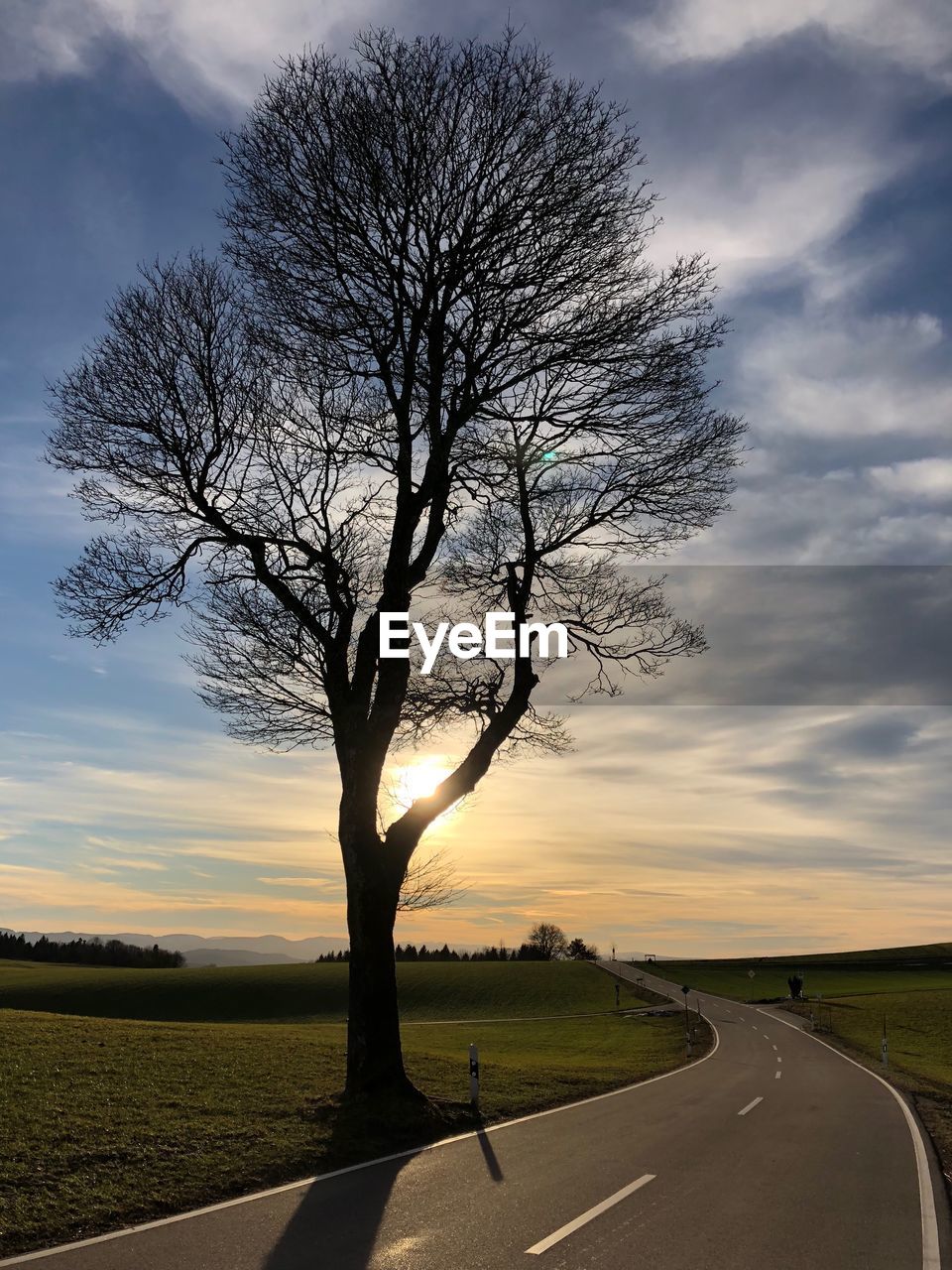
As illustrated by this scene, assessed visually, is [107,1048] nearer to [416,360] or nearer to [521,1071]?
[521,1071]

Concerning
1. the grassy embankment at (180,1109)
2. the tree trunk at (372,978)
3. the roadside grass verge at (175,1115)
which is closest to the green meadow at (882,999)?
the grassy embankment at (180,1109)

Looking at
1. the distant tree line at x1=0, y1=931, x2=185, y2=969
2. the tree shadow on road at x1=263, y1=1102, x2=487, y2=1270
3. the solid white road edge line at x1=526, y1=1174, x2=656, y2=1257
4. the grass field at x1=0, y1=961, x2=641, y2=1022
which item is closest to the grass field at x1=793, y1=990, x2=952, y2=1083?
the grass field at x1=0, y1=961, x2=641, y2=1022

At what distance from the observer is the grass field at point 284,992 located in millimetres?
68188

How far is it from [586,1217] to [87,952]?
12934 cm

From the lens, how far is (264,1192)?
9711mm

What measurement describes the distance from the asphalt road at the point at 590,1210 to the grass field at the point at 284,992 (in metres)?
53.7

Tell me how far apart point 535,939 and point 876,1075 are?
116249mm

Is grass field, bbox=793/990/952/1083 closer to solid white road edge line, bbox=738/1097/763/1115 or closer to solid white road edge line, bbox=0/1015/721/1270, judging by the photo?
solid white road edge line, bbox=738/1097/763/1115

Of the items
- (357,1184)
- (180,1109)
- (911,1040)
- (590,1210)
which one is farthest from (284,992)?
(590,1210)

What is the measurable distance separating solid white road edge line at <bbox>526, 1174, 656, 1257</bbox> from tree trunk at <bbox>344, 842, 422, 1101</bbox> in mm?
5326

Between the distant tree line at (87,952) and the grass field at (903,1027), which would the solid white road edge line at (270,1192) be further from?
the distant tree line at (87,952)

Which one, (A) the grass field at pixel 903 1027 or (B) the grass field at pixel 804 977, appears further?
(B) the grass field at pixel 804 977

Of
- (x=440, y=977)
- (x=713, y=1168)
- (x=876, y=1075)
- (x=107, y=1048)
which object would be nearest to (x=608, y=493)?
(x=713, y=1168)

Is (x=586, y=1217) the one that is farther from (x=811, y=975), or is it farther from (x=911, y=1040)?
(x=811, y=975)
